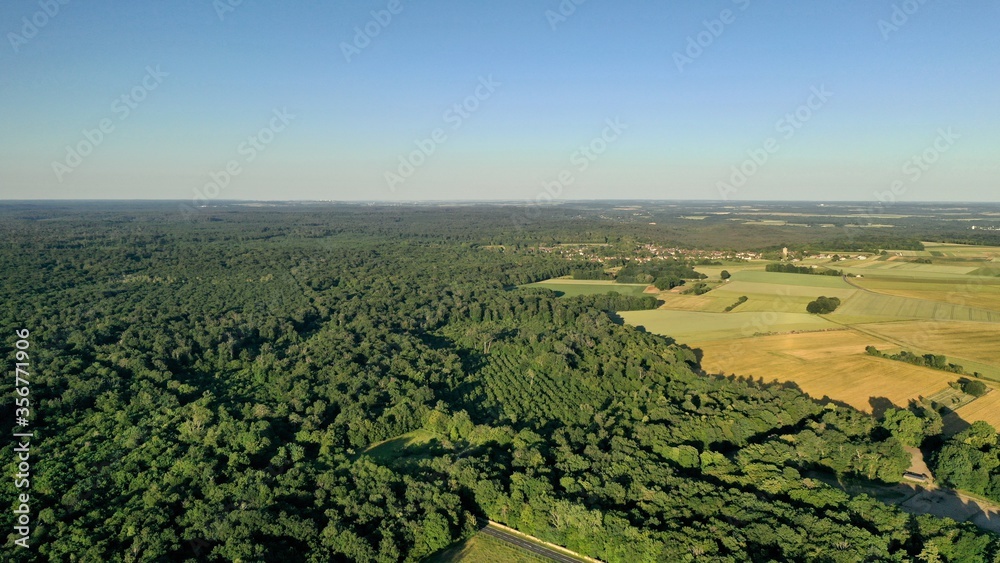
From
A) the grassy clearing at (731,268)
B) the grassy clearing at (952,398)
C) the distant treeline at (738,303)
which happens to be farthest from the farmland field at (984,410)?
the grassy clearing at (731,268)

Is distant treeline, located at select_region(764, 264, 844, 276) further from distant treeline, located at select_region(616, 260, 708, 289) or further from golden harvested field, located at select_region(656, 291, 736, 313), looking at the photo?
golden harvested field, located at select_region(656, 291, 736, 313)

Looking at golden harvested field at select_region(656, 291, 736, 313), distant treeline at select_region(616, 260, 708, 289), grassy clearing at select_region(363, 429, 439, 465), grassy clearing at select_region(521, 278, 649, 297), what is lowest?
grassy clearing at select_region(363, 429, 439, 465)

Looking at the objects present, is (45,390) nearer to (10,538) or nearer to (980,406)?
(10,538)

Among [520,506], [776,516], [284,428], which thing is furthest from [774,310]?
[284,428]

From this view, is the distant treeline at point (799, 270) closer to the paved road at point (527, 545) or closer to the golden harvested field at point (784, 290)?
the golden harvested field at point (784, 290)

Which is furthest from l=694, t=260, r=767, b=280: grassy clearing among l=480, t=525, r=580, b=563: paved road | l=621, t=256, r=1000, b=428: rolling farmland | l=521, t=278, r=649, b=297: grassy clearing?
l=480, t=525, r=580, b=563: paved road

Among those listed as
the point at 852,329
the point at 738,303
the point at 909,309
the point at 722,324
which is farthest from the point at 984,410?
the point at 738,303

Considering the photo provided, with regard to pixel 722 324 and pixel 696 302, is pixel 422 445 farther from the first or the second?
pixel 696 302
